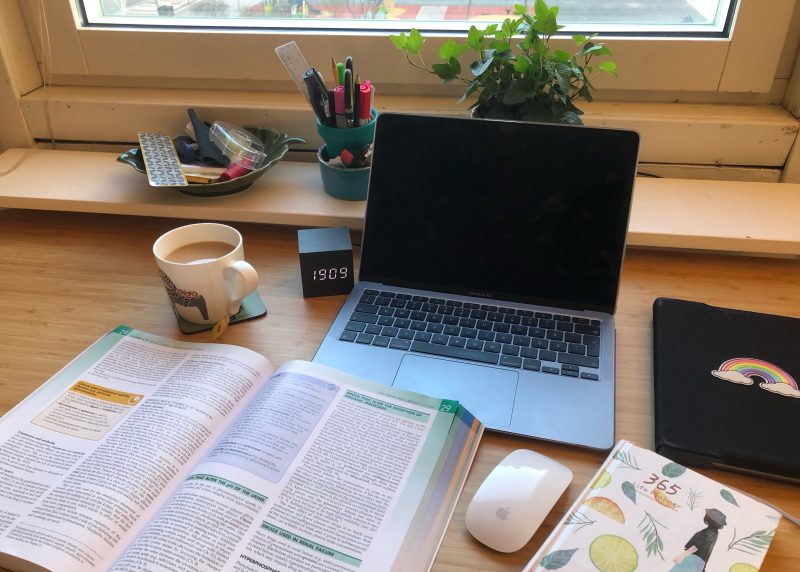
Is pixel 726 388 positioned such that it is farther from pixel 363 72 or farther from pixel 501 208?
pixel 363 72

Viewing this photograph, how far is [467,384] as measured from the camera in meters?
0.68

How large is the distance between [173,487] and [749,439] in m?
0.52

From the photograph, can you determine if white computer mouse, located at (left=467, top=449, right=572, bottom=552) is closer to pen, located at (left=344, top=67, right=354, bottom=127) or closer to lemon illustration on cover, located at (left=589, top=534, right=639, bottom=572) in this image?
lemon illustration on cover, located at (left=589, top=534, right=639, bottom=572)

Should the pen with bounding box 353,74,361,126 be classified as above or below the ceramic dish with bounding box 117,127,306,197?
above

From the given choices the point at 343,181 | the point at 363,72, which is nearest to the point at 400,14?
the point at 363,72

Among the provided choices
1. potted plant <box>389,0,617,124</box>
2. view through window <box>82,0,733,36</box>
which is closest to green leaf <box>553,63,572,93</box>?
potted plant <box>389,0,617,124</box>

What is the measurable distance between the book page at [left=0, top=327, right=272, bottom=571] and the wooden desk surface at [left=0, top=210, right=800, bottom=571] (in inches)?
1.8

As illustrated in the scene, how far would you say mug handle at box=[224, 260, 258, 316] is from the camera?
0.73 metres

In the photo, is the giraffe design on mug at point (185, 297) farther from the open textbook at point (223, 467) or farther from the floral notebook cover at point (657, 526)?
the floral notebook cover at point (657, 526)

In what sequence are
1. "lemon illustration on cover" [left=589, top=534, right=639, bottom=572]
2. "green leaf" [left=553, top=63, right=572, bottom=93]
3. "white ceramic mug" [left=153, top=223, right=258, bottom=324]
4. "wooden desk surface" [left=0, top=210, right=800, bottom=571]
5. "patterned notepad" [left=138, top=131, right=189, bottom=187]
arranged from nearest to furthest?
"lemon illustration on cover" [left=589, top=534, right=639, bottom=572]
"wooden desk surface" [left=0, top=210, right=800, bottom=571]
"white ceramic mug" [left=153, top=223, right=258, bottom=324]
"green leaf" [left=553, top=63, right=572, bottom=93]
"patterned notepad" [left=138, top=131, right=189, bottom=187]

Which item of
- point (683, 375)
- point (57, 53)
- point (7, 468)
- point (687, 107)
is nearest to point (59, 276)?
point (7, 468)

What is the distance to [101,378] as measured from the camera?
682mm

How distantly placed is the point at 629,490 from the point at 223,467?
0.36 metres

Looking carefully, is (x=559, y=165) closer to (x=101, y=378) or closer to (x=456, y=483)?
(x=456, y=483)
